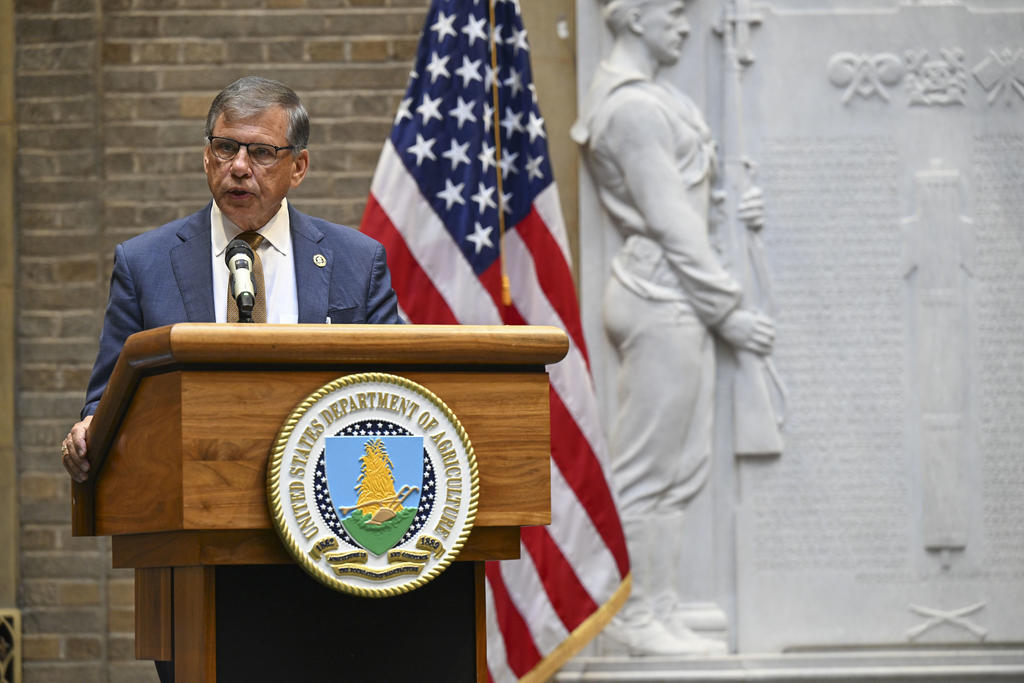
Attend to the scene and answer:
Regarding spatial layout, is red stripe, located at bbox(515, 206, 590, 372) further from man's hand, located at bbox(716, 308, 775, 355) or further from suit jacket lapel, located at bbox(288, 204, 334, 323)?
A: suit jacket lapel, located at bbox(288, 204, 334, 323)

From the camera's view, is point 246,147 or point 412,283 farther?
point 412,283

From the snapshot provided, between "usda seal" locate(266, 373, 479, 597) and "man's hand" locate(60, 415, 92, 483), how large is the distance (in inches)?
20.2

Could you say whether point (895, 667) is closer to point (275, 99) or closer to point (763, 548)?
point (763, 548)

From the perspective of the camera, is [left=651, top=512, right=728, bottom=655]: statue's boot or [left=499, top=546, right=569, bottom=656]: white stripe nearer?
[left=499, top=546, right=569, bottom=656]: white stripe

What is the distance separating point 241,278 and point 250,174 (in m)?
0.39

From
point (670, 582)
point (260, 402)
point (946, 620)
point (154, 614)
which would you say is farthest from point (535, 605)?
point (260, 402)

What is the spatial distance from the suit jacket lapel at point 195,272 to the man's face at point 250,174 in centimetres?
7

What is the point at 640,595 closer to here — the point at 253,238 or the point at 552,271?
the point at 552,271

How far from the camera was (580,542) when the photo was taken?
4477 millimetres

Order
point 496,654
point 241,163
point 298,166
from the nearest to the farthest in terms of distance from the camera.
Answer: point 241,163, point 298,166, point 496,654

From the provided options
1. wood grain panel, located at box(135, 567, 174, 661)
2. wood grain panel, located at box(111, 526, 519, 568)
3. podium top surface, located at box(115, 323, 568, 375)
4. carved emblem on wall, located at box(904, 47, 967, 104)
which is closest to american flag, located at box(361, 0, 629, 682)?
carved emblem on wall, located at box(904, 47, 967, 104)

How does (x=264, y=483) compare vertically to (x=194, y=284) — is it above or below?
below

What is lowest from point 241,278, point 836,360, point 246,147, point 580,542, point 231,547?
point 580,542

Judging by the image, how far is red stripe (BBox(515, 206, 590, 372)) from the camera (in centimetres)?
452
